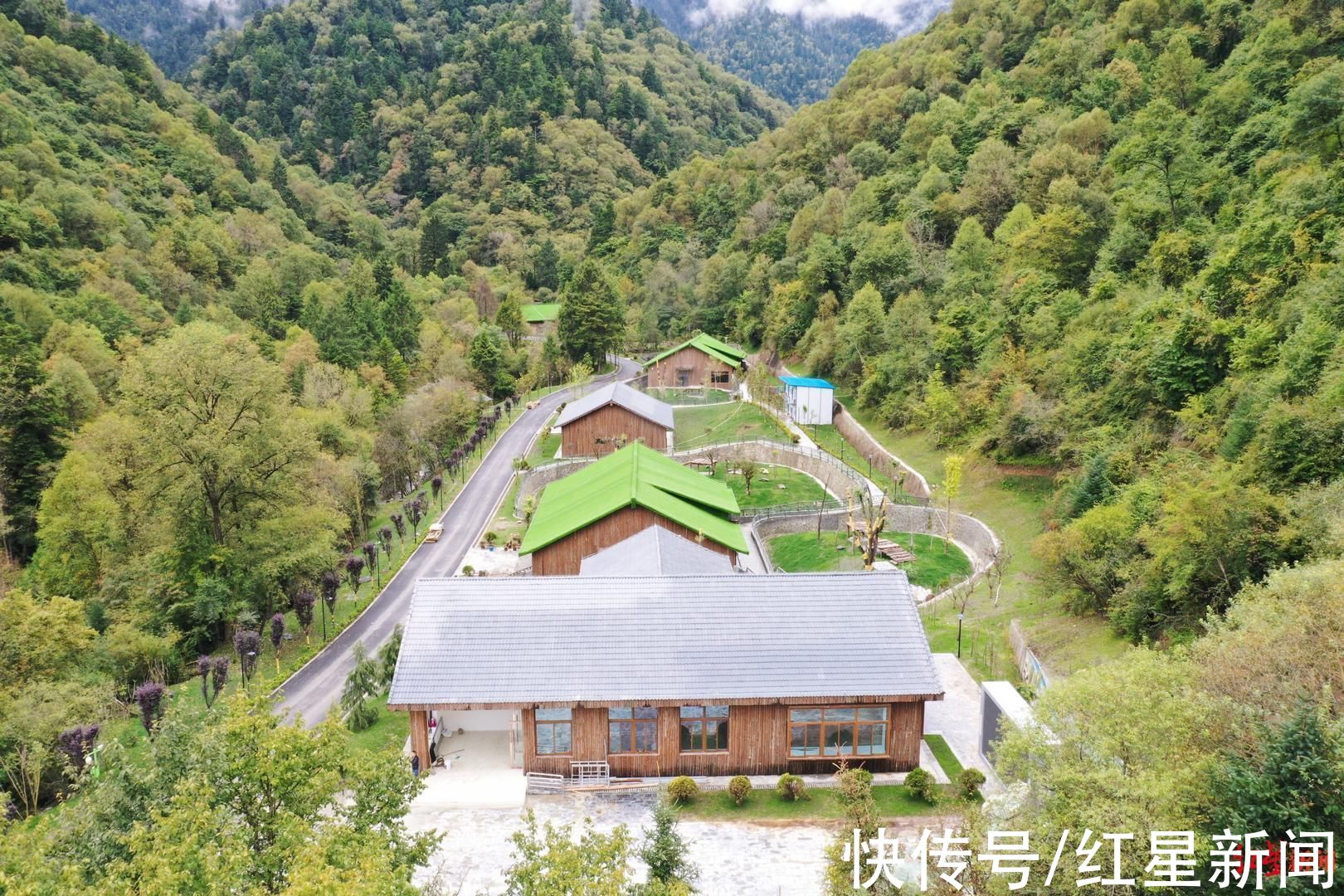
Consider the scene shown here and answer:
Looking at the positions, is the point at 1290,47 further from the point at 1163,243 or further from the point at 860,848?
the point at 860,848

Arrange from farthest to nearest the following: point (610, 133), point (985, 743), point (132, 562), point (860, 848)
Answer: point (610, 133), point (132, 562), point (985, 743), point (860, 848)

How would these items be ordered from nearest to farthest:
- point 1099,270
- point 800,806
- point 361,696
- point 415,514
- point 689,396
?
point 800,806, point 361,696, point 1099,270, point 415,514, point 689,396

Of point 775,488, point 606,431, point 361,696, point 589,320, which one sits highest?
point 589,320

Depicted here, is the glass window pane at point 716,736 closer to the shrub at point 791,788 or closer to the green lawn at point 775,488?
the shrub at point 791,788

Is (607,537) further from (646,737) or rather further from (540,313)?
(540,313)

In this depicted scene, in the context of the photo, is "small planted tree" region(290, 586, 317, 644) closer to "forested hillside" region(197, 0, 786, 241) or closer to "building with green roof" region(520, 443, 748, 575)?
"building with green roof" region(520, 443, 748, 575)

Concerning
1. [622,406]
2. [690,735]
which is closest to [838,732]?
[690,735]

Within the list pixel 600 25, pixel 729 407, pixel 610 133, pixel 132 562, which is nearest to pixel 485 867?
pixel 132 562
